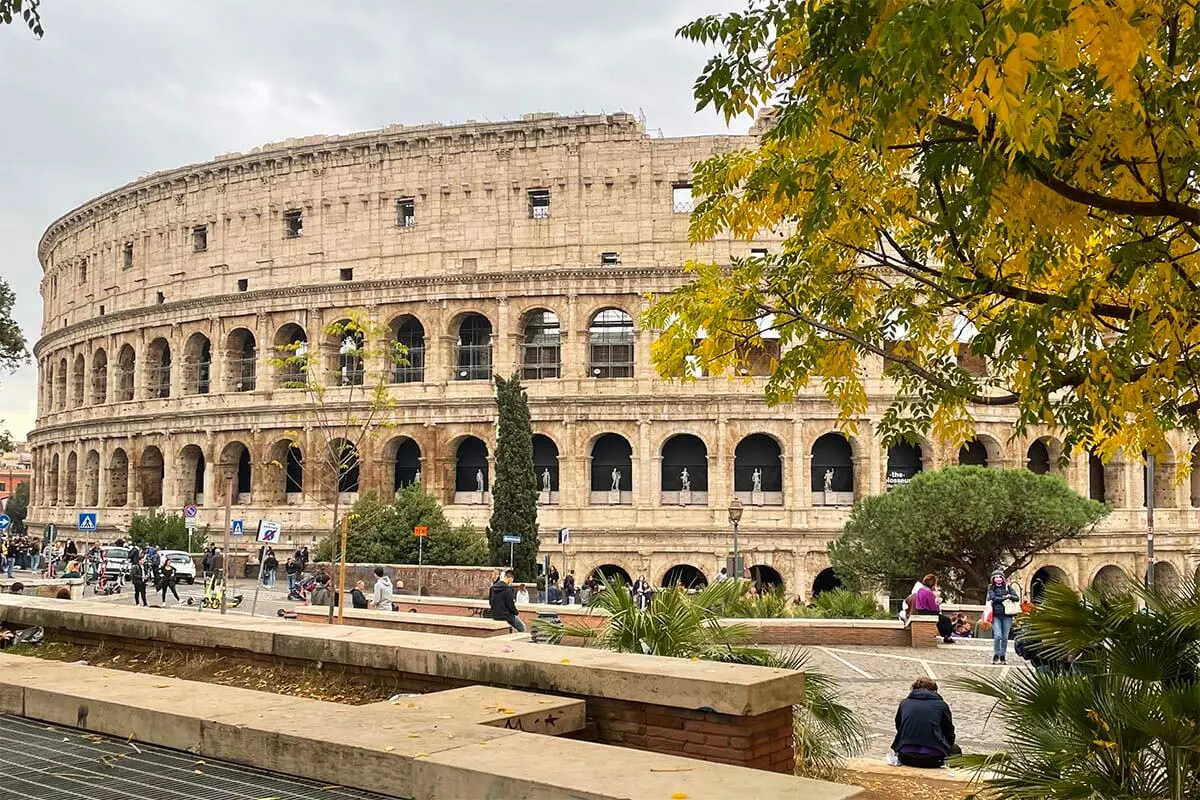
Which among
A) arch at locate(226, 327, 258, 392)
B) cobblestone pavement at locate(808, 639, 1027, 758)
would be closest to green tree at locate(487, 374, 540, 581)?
cobblestone pavement at locate(808, 639, 1027, 758)

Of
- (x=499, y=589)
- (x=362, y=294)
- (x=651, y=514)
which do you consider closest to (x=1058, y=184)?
(x=499, y=589)

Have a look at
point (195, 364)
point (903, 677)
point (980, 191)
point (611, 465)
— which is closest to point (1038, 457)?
point (611, 465)

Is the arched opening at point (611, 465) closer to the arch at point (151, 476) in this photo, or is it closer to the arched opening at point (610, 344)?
the arched opening at point (610, 344)

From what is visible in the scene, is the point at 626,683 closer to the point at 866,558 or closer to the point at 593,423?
the point at 866,558

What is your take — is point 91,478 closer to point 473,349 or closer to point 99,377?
point 99,377

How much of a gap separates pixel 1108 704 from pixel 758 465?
119ft

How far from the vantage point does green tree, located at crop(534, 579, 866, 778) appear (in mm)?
8172

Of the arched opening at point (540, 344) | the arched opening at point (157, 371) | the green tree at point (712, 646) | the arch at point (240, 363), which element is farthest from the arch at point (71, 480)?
the green tree at point (712, 646)

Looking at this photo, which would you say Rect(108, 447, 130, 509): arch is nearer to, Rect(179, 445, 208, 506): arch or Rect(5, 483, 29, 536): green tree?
Rect(179, 445, 208, 506): arch

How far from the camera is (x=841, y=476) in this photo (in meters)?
41.7

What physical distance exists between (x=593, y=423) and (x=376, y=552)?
10.3 metres

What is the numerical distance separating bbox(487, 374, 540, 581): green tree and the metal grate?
1092 inches

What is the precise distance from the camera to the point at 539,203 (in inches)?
1697

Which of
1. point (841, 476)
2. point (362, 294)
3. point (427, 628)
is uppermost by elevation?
point (362, 294)
